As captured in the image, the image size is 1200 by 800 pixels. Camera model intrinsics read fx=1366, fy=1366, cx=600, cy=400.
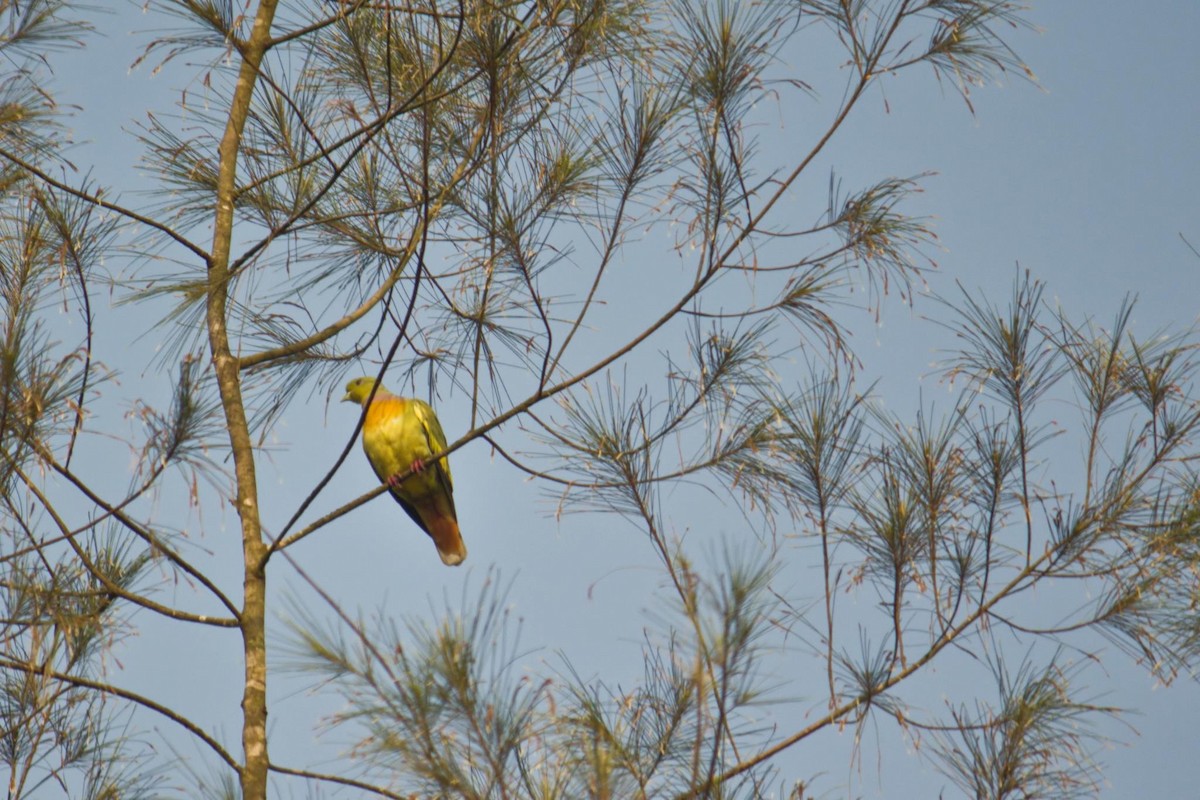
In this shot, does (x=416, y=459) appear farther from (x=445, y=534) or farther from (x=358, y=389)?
(x=358, y=389)

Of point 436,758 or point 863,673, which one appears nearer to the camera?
point 436,758

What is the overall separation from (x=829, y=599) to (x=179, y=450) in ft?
5.22

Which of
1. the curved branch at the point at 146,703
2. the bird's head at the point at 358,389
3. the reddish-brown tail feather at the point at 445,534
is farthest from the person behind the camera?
the bird's head at the point at 358,389

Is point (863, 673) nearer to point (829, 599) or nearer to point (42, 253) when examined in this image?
point (829, 599)

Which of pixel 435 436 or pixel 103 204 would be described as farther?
pixel 435 436

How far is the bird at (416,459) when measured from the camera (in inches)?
202

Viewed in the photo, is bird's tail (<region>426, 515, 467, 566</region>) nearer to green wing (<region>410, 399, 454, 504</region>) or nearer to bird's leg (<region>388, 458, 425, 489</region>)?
green wing (<region>410, 399, 454, 504</region>)

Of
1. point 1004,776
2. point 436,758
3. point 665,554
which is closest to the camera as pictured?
point 436,758

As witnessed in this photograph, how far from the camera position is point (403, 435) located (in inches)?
202

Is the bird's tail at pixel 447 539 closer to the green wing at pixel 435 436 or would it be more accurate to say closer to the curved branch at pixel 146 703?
the green wing at pixel 435 436

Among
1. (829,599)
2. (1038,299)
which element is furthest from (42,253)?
(1038,299)

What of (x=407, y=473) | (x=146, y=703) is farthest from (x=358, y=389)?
(x=146, y=703)

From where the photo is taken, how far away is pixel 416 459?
5117 millimetres

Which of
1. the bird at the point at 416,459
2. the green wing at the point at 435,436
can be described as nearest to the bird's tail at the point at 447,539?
the bird at the point at 416,459
